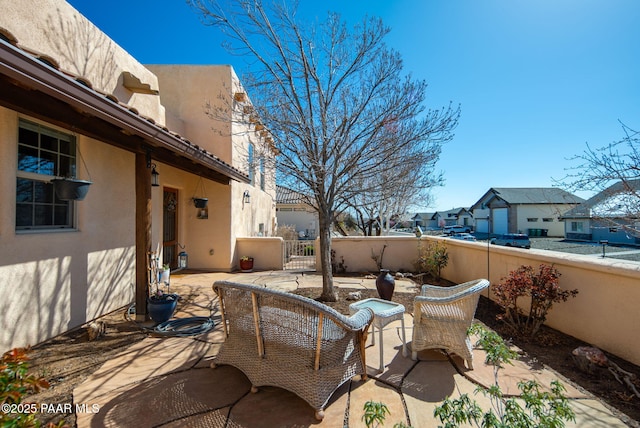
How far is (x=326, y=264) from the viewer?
5816 mm

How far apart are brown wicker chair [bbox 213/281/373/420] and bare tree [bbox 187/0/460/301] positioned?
10.0ft

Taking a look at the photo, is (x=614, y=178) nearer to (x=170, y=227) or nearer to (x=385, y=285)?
(x=385, y=285)

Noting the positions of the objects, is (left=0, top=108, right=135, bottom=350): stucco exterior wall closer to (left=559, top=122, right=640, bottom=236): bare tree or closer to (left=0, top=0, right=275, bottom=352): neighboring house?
(left=0, top=0, right=275, bottom=352): neighboring house

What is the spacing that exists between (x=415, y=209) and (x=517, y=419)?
1666 centimetres

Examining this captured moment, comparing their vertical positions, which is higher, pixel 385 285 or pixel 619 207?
pixel 619 207

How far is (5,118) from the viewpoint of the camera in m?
3.38

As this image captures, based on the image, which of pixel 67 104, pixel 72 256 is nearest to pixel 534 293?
pixel 67 104

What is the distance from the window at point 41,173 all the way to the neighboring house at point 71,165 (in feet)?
0.05

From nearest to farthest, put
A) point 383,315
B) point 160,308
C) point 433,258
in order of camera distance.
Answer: point 383,315 < point 160,308 < point 433,258

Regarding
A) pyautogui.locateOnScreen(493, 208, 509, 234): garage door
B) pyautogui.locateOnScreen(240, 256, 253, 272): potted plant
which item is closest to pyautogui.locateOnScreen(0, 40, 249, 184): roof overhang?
pyautogui.locateOnScreen(240, 256, 253, 272): potted plant

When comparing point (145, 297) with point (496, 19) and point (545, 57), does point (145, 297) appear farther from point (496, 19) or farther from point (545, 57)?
point (545, 57)

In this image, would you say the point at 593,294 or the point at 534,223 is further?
the point at 534,223

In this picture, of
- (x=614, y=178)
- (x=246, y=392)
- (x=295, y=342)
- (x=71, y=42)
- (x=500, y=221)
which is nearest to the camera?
(x=295, y=342)

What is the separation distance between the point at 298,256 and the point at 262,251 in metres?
1.40
